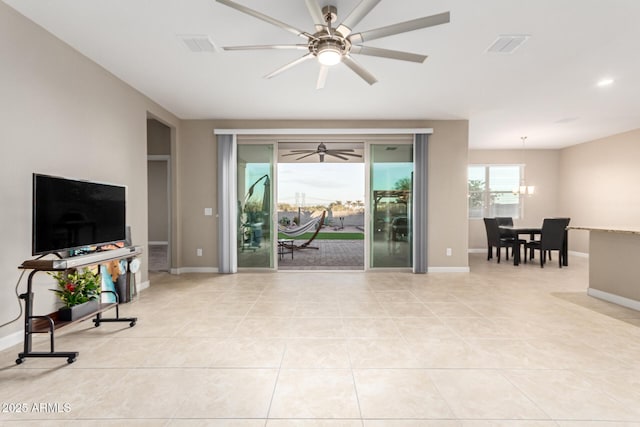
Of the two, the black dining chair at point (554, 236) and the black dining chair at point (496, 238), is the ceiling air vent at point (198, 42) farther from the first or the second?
the black dining chair at point (554, 236)

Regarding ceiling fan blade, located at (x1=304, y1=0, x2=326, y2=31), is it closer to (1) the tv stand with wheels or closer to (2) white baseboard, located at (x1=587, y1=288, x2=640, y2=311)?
(1) the tv stand with wheels

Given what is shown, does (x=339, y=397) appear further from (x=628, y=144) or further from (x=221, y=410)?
(x=628, y=144)

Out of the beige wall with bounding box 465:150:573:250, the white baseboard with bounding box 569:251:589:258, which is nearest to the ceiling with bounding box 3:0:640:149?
the beige wall with bounding box 465:150:573:250

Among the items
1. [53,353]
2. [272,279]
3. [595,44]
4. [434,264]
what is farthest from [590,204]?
[53,353]

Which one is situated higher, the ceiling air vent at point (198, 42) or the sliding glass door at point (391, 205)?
the ceiling air vent at point (198, 42)

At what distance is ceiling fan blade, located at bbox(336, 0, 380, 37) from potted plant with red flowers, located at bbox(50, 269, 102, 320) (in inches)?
109

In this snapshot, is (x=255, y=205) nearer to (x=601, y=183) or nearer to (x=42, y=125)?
(x=42, y=125)

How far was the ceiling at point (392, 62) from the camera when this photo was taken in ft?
7.67

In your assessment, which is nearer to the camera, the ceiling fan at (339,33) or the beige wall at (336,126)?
the ceiling fan at (339,33)

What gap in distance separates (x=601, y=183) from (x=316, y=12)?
7451 mm

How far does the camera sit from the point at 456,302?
350cm

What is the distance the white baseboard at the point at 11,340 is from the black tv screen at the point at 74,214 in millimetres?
780

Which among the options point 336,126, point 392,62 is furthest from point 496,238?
point 392,62

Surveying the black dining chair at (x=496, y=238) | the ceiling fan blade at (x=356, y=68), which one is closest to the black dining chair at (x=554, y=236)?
the black dining chair at (x=496, y=238)
